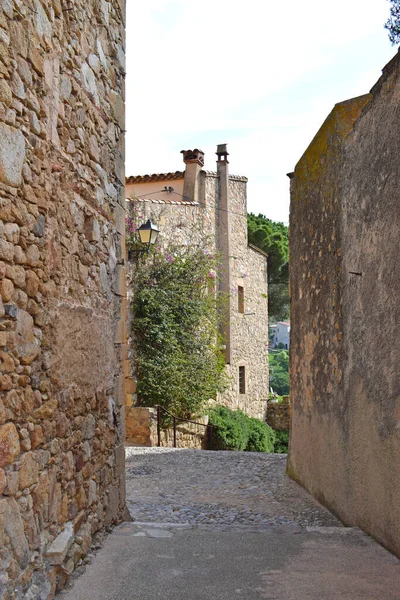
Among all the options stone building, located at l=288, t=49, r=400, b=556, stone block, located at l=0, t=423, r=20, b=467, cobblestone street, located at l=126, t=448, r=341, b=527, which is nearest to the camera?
stone block, located at l=0, t=423, r=20, b=467

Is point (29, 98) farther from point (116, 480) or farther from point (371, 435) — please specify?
point (371, 435)

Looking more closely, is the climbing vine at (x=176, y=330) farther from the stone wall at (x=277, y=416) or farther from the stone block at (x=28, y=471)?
the stone block at (x=28, y=471)

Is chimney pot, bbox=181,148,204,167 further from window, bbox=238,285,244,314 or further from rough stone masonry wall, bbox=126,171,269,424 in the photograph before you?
window, bbox=238,285,244,314

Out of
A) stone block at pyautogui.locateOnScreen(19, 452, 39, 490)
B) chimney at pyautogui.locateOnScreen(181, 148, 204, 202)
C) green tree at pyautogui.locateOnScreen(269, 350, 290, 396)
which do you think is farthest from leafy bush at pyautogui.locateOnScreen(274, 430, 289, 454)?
green tree at pyautogui.locateOnScreen(269, 350, 290, 396)

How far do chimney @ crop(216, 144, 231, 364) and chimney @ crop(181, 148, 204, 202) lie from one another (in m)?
0.83

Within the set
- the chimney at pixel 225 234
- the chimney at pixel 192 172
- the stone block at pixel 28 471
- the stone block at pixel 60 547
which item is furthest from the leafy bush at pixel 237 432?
the stone block at pixel 28 471

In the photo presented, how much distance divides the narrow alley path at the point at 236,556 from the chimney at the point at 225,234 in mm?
9663

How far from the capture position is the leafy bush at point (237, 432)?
13344 mm

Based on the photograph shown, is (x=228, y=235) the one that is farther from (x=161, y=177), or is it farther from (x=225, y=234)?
(x=161, y=177)

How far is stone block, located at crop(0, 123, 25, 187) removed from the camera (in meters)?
2.47

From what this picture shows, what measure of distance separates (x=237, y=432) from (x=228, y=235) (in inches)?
187

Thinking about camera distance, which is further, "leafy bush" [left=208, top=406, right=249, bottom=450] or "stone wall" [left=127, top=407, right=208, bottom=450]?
"leafy bush" [left=208, top=406, right=249, bottom=450]

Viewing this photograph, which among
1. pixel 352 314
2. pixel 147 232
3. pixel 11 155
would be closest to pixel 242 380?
pixel 147 232

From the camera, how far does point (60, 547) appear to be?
2957 millimetres
